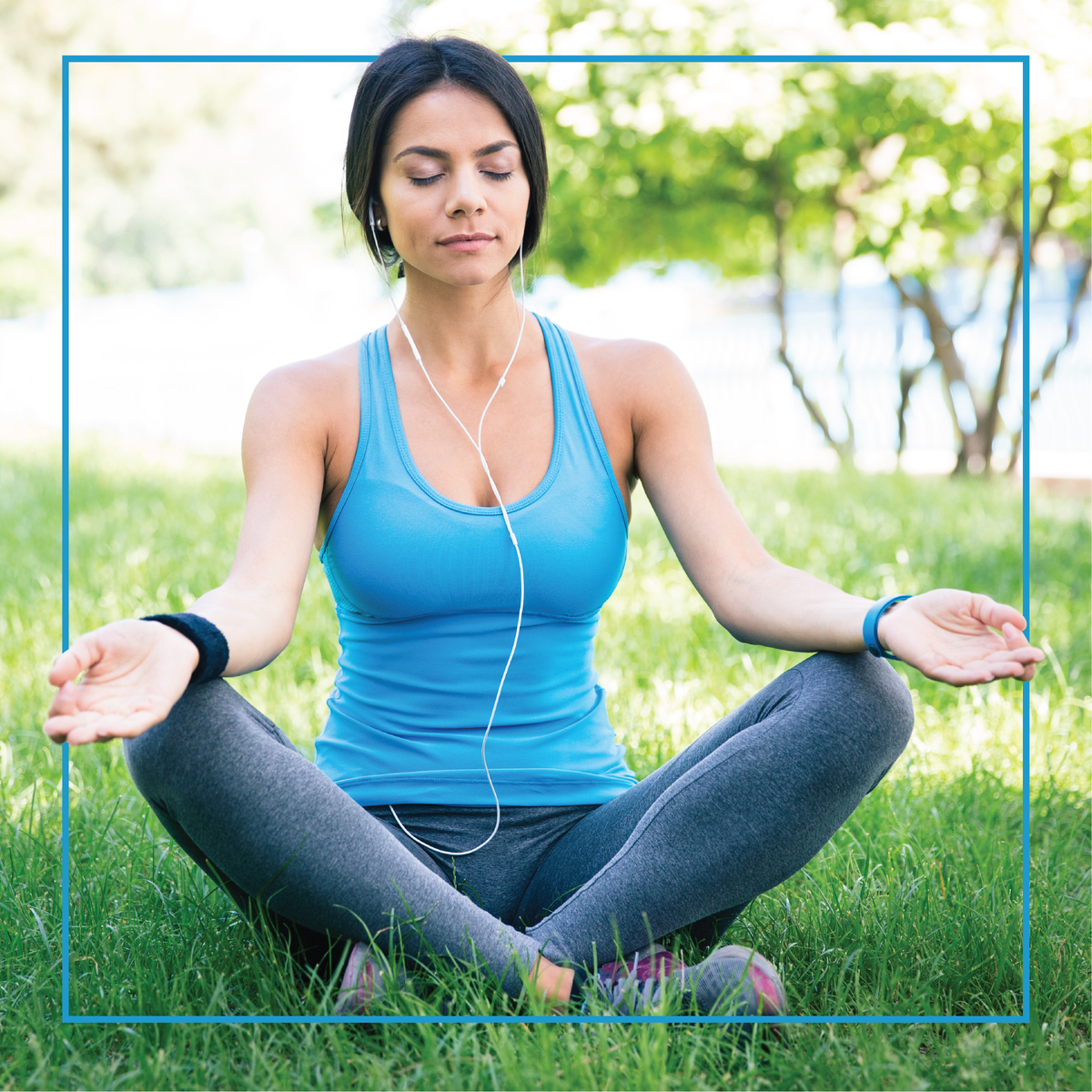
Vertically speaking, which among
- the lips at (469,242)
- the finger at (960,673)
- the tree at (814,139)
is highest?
the tree at (814,139)

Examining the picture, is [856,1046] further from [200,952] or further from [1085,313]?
[1085,313]

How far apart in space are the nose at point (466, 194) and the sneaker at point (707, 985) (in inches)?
43.9

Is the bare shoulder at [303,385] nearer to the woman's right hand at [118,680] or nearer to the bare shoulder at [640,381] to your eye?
the bare shoulder at [640,381]

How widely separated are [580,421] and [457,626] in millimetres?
404

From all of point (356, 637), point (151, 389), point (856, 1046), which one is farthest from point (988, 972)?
point (151, 389)

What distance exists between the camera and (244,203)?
19.2m

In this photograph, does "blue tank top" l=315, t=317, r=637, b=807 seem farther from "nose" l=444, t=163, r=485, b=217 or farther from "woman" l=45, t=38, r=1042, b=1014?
"nose" l=444, t=163, r=485, b=217

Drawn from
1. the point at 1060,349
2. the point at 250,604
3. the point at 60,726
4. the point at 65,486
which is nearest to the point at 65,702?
the point at 60,726

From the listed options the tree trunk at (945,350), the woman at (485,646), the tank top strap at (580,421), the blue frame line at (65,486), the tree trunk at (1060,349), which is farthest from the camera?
the tree trunk at (945,350)

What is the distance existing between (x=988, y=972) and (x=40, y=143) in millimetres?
12679

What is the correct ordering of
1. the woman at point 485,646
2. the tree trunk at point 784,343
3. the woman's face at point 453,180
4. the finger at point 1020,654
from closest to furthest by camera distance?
the finger at point 1020,654 → the woman at point 485,646 → the woman's face at point 453,180 → the tree trunk at point 784,343

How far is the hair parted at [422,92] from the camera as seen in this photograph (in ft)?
6.08

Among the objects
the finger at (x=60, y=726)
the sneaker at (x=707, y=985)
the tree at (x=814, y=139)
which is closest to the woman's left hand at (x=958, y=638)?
the sneaker at (x=707, y=985)

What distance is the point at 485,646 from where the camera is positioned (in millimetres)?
1894
